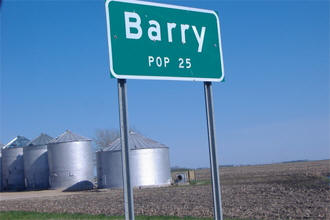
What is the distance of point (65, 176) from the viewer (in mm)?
42031

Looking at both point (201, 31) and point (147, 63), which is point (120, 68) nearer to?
point (147, 63)

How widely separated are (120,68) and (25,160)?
4512cm

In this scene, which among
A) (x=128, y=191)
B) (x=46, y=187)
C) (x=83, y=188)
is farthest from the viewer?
(x=46, y=187)

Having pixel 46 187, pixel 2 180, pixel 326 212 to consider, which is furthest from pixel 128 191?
pixel 2 180

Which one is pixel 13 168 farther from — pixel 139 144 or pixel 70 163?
pixel 139 144

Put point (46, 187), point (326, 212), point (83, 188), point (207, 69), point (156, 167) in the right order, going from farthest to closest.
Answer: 1. point (46, 187)
2. point (83, 188)
3. point (156, 167)
4. point (326, 212)
5. point (207, 69)

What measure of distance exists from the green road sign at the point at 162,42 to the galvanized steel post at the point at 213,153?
0.16m

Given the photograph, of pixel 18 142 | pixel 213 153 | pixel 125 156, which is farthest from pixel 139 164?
pixel 125 156

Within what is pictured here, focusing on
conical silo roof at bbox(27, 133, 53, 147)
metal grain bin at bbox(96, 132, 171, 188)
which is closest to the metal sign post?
metal grain bin at bbox(96, 132, 171, 188)

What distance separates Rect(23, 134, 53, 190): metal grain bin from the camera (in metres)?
45.5

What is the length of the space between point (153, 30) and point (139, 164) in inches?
1379

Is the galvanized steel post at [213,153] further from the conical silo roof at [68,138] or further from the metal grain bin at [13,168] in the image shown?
the metal grain bin at [13,168]

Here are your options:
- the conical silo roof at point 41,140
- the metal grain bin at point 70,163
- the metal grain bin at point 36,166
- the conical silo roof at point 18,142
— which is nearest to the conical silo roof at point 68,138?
the metal grain bin at point 70,163

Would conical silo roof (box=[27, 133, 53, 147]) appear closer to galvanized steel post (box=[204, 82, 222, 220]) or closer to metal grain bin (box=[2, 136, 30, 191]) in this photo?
metal grain bin (box=[2, 136, 30, 191])
